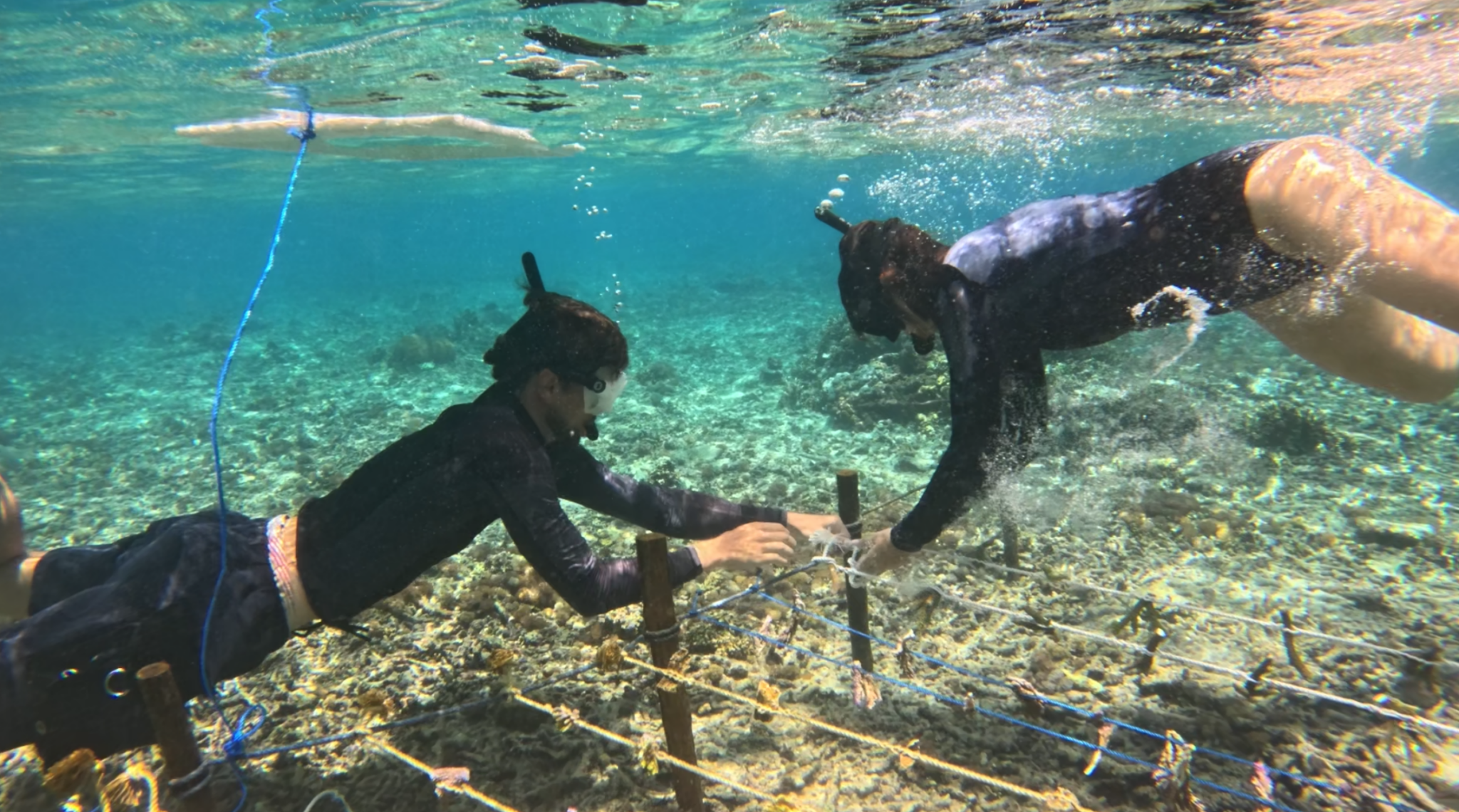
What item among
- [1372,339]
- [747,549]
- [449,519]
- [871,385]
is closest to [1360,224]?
[1372,339]

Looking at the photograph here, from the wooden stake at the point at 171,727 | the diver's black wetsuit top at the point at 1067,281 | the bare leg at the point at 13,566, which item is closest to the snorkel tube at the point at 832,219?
the diver's black wetsuit top at the point at 1067,281

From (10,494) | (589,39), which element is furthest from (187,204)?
(10,494)

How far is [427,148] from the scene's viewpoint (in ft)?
44.2

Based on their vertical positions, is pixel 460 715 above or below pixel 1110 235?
below

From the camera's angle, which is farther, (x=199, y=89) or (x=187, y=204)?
(x=187, y=204)

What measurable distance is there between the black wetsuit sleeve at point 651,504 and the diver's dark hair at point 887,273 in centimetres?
136

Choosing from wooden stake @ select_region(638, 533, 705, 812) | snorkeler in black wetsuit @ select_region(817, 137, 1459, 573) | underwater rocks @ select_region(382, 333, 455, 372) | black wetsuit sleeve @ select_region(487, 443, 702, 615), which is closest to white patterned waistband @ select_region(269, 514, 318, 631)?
black wetsuit sleeve @ select_region(487, 443, 702, 615)

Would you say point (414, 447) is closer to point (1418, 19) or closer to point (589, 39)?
Result: point (589, 39)

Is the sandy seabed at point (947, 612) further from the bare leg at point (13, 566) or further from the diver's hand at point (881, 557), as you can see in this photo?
the bare leg at point (13, 566)

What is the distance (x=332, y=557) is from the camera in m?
3.03

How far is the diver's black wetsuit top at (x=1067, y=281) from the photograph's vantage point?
273 cm

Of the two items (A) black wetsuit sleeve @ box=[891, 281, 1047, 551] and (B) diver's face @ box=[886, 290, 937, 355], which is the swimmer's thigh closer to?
(A) black wetsuit sleeve @ box=[891, 281, 1047, 551]

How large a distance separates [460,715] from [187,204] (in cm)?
4579

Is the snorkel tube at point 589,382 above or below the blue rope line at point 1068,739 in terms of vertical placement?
above
